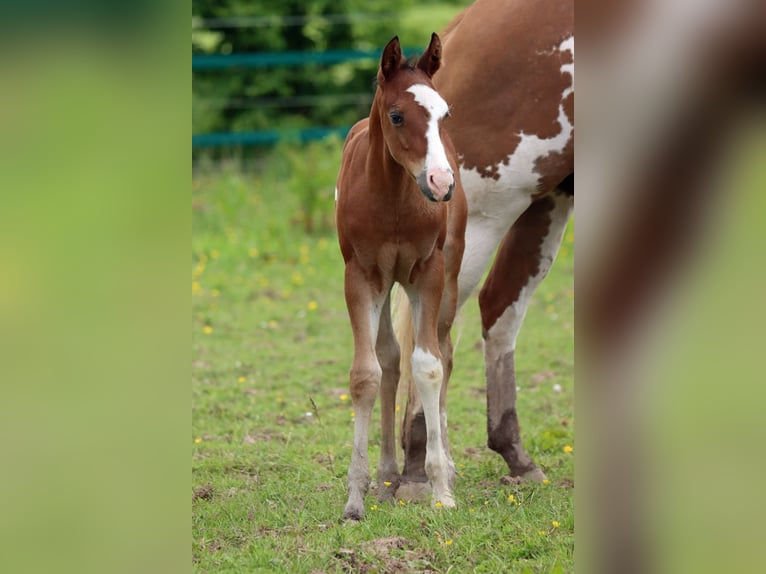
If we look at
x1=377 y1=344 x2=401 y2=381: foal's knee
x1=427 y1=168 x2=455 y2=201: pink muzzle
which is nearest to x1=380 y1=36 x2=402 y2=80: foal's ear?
x1=427 y1=168 x2=455 y2=201: pink muzzle

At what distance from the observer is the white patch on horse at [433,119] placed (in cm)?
329

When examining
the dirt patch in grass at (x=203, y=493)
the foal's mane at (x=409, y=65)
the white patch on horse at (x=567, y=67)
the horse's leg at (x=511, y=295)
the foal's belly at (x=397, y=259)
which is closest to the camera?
the foal's mane at (x=409, y=65)

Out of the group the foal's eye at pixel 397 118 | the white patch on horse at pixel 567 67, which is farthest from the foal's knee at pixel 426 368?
the white patch on horse at pixel 567 67

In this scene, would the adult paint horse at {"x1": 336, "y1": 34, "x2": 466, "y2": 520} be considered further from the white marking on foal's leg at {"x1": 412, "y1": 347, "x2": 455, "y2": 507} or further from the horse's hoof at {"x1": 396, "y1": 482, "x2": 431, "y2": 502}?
the horse's hoof at {"x1": 396, "y1": 482, "x2": 431, "y2": 502}

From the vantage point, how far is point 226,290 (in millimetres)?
8602

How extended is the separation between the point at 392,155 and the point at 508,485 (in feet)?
4.98

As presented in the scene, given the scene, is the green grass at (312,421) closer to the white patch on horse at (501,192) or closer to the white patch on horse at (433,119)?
the white patch on horse at (501,192)

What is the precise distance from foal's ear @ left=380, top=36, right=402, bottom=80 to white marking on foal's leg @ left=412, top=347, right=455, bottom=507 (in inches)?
38.4

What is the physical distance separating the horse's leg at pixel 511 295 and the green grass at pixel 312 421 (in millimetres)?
262

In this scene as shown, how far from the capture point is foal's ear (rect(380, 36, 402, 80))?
340 cm

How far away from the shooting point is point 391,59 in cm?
345

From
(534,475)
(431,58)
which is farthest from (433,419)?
(431,58)

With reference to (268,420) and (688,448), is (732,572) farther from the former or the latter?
(268,420)

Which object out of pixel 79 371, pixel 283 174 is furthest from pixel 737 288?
pixel 283 174
